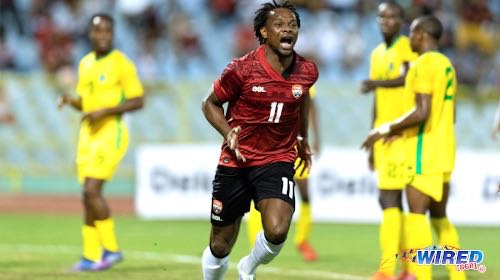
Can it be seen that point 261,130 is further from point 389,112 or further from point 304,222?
point 304,222

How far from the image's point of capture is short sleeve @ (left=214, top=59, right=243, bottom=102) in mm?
8945

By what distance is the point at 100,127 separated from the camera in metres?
12.3

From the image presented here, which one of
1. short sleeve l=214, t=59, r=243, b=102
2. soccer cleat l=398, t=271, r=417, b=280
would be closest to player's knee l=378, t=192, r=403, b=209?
soccer cleat l=398, t=271, r=417, b=280

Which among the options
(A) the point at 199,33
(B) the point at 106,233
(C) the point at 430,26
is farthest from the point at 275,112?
(A) the point at 199,33

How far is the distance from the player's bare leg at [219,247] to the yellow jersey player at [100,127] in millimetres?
2899

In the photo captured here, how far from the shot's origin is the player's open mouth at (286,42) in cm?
892

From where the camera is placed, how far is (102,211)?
12047mm

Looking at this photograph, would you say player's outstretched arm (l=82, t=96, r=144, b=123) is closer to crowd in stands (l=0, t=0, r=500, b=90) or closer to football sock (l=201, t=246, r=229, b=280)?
football sock (l=201, t=246, r=229, b=280)

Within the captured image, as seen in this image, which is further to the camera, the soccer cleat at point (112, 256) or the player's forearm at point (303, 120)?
the soccer cleat at point (112, 256)

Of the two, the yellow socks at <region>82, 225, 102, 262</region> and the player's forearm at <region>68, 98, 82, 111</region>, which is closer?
the yellow socks at <region>82, 225, 102, 262</region>

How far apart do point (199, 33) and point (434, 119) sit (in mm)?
14422

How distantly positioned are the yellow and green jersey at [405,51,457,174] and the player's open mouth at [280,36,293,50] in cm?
154

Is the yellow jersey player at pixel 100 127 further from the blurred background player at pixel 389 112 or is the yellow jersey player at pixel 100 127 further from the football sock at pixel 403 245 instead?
the football sock at pixel 403 245

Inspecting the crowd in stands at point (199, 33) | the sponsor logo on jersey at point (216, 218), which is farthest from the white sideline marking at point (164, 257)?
the crowd in stands at point (199, 33)
